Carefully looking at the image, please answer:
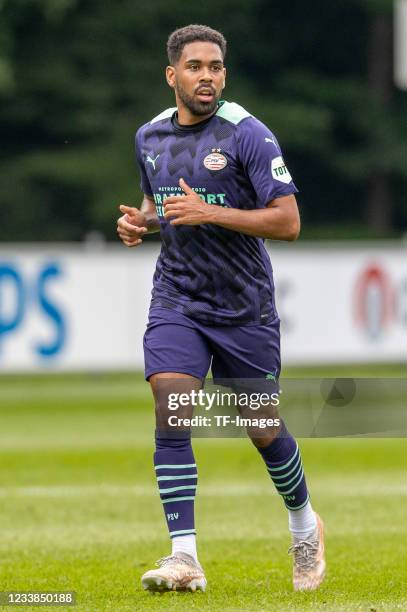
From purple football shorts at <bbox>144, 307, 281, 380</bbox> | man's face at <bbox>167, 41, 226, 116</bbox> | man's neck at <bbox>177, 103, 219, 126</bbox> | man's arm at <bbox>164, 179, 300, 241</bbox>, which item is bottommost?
purple football shorts at <bbox>144, 307, 281, 380</bbox>

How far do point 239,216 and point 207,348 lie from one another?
635 mm

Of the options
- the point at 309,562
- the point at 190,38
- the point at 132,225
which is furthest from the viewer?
the point at 132,225

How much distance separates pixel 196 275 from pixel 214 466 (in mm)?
5909

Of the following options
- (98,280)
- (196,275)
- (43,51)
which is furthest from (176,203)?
(43,51)

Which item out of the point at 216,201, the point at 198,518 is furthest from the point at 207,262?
the point at 198,518

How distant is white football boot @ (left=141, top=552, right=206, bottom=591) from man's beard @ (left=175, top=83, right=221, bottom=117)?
181 cm

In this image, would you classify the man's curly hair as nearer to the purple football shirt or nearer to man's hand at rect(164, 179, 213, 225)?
the purple football shirt

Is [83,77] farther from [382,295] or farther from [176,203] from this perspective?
[176,203]

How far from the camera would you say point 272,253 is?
20.6 metres

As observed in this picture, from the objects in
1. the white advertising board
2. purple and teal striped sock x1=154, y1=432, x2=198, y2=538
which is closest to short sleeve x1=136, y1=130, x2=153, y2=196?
purple and teal striped sock x1=154, y1=432, x2=198, y2=538

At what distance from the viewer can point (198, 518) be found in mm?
9922

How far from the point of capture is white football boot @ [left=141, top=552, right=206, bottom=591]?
22.3 ft

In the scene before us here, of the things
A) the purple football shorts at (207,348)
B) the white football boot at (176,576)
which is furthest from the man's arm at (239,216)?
the white football boot at (176,576)

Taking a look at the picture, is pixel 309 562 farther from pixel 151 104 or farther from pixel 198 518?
pixel 151 104
